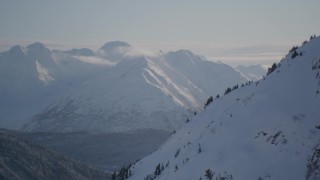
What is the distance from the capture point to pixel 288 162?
52406 mm

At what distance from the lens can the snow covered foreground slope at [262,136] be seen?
174 ft

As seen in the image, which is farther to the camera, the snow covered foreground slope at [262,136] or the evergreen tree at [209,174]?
the evergreen tree at [209,174]

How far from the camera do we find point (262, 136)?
5934 cm

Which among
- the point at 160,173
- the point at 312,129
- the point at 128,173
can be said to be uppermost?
the point at 312,129

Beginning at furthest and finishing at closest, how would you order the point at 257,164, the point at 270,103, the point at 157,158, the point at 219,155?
1. the point at 157,158
2. the point at 270,103
3. the point at 219,155
4. the point at 257,164

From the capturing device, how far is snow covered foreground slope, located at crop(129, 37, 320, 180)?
174 feet

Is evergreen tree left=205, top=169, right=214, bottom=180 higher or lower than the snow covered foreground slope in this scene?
lower

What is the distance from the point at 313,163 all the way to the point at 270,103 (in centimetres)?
1593

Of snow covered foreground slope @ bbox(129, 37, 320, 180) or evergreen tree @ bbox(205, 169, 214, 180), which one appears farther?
evergreen tree @ bbox(205, 169, 214, 180)

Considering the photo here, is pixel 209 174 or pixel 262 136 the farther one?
pixel 262 136

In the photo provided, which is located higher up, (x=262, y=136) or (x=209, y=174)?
(x=262, y=136)

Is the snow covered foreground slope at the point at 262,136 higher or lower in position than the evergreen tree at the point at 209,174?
higher

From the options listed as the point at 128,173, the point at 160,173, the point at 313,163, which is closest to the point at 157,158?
the point at 128,173

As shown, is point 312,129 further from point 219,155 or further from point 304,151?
point 219,155
